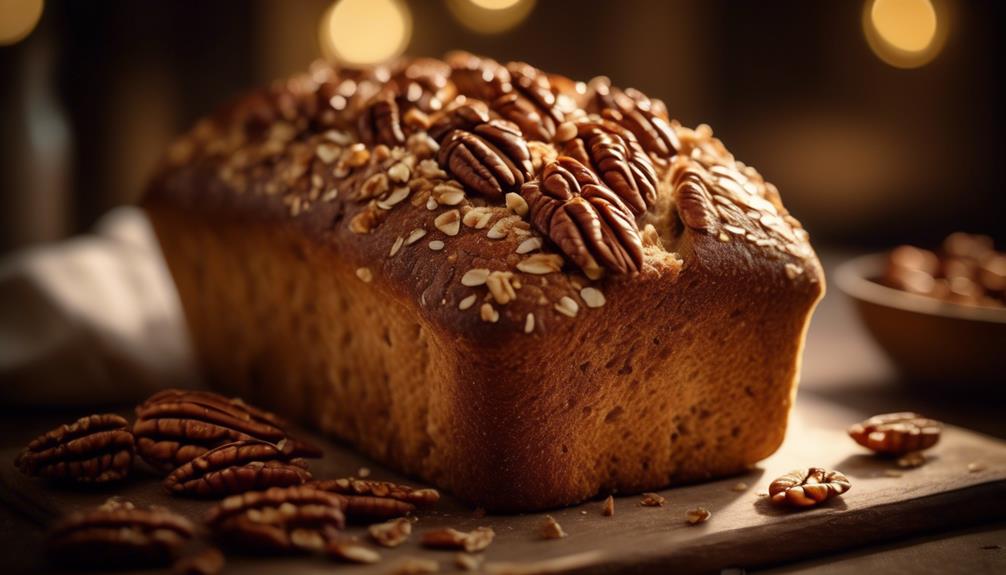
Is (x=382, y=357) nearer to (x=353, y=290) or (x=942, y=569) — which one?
(x=353, y=290)

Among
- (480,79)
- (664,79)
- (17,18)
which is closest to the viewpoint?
(480,79)

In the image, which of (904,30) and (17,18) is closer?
(17,18)

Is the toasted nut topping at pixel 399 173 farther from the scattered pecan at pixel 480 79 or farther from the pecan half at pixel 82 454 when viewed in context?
the pecan half at pixel 82 454

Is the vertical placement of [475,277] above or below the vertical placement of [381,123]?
below

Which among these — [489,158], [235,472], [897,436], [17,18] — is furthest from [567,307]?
[17,18]

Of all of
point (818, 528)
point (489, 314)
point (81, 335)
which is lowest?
point (818, 528)

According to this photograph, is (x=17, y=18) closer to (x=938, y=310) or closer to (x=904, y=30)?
(x=938, y=310)
